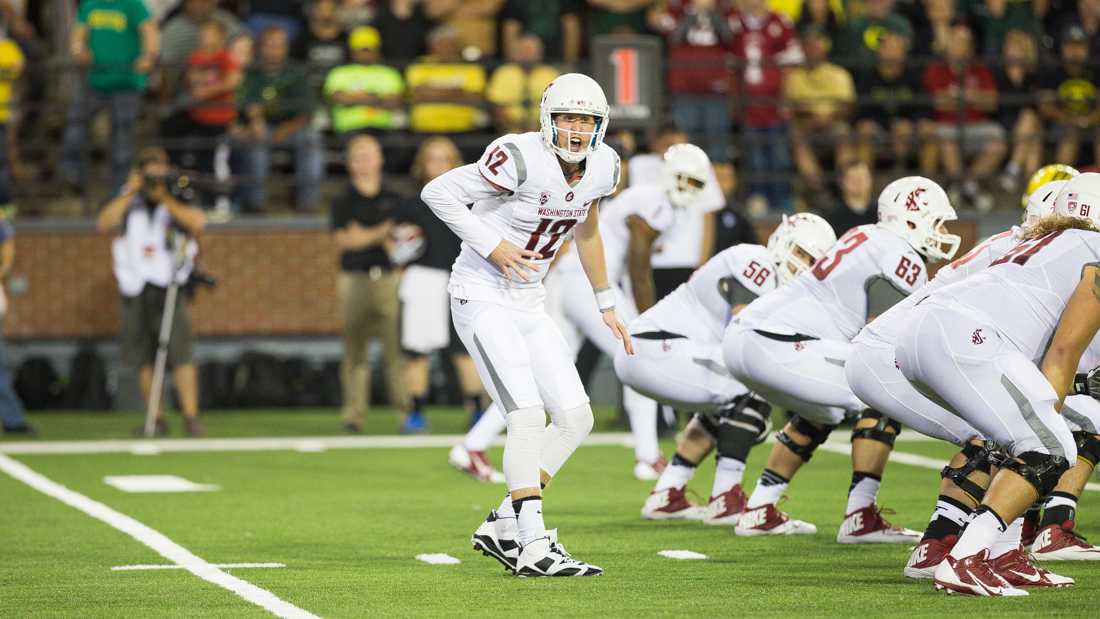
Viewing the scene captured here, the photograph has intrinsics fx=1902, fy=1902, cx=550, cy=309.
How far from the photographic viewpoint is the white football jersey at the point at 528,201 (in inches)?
296

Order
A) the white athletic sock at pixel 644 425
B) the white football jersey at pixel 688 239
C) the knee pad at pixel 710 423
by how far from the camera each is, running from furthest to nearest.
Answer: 1. the white football jersey at pixel 688 239
2. the white athletic sock at pixel 644 425
3. the knee pad at pixel 710 423

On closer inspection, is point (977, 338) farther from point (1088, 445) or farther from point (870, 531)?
point (870, 531)

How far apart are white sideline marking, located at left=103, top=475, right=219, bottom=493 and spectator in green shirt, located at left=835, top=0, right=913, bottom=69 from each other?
361 inches

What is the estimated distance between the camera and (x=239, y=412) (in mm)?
17203

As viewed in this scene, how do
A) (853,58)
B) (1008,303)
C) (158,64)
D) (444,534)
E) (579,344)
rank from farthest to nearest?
(853,58), (158,64), (579,344), (444,534), (1008,303)

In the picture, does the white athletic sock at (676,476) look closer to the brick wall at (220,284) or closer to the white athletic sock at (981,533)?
the white athletic sock at (981,533)

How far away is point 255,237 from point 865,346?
11.3 m

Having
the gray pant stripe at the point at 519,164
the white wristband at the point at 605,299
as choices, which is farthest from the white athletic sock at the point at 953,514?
the gray pant stripe at the point at 519,164

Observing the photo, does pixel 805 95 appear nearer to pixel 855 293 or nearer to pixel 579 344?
pixel 579 344

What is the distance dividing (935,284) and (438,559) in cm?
236

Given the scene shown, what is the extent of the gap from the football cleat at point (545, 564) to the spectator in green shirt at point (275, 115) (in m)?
10.3

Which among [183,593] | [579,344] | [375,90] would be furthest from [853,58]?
[183,593]

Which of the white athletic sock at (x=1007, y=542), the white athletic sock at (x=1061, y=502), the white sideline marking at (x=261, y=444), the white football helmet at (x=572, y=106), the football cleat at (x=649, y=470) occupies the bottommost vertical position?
the white sideline marking at (x=261, y=444)

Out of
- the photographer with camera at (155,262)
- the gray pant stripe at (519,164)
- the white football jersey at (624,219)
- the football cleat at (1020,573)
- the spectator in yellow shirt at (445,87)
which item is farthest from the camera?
the spectator in yellow shirt at (445,87)
